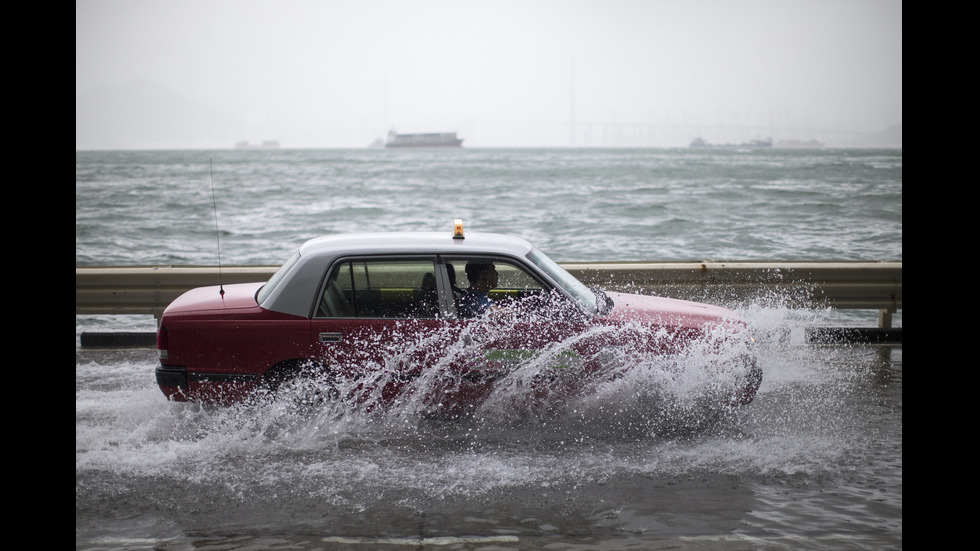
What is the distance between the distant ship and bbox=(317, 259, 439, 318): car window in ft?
500

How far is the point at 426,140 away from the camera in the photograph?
518ft

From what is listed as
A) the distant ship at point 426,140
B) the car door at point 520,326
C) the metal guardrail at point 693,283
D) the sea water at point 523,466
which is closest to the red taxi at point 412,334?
the car door at point 520,326

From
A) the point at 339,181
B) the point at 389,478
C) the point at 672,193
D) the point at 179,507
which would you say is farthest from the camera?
the point at 339,181

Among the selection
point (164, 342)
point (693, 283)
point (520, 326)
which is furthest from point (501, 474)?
point (693, 283)

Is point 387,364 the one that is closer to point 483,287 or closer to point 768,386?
point 483,287


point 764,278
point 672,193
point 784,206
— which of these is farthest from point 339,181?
point 764,278

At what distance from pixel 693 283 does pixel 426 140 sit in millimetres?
151993

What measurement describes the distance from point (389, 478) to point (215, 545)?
1.20m

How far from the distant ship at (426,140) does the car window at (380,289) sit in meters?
152

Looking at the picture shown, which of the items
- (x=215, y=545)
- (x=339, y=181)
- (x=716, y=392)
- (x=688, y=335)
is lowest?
(x=215, y=545)

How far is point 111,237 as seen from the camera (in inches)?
982

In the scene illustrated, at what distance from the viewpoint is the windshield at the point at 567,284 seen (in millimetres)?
5680

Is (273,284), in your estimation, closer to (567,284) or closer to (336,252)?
(336,252)

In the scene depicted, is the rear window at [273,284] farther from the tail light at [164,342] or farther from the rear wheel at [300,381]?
the tail light at [164,342]
